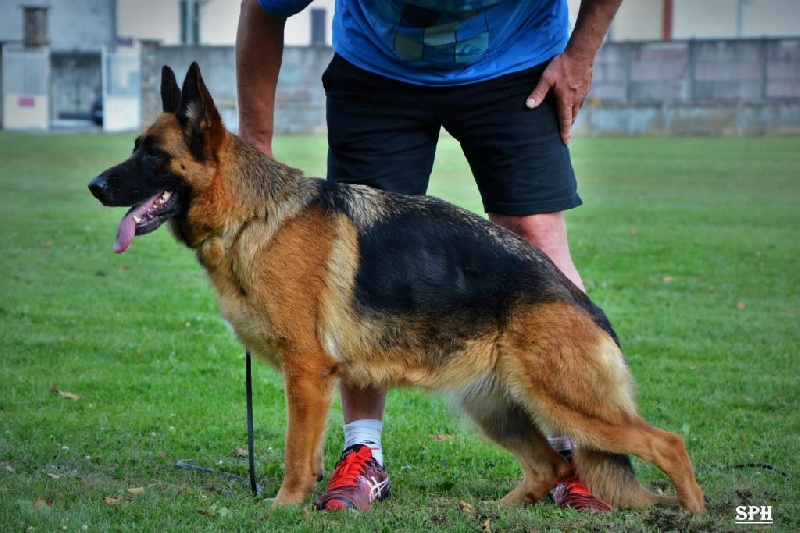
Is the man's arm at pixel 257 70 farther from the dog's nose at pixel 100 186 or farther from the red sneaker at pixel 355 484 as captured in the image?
the red sneaker at pixel 355 484

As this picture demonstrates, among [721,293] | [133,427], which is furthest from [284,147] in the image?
[133,427]

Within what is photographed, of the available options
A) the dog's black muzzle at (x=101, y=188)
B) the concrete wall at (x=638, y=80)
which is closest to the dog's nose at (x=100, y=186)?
the dog's black muzzle at (x=101, y=188)

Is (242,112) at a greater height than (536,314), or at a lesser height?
greater

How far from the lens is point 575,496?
14.5 ft

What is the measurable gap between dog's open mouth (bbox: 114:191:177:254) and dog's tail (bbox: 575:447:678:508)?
1.96 meters

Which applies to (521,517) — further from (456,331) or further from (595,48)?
(595,48)

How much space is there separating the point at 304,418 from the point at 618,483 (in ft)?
4.31

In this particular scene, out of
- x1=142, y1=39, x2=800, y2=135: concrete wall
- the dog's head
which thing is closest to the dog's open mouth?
the dog's head

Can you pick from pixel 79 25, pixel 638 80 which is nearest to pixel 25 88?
pixel 79 25

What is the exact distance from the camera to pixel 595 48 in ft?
15.7

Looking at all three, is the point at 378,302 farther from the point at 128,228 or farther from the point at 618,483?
the point at 618,483

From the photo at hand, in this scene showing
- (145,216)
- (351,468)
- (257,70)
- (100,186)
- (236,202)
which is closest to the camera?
(100,186)

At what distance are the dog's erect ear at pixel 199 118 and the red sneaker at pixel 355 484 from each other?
1.47m

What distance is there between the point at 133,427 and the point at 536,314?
2.50 m
